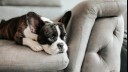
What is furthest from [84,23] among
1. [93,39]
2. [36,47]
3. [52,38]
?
[36,47]

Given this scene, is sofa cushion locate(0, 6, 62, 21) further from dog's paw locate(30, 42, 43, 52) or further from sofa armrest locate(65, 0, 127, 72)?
dog's paw locate(30, 42, 43, 52)

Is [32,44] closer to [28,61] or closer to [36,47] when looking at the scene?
[36,47]

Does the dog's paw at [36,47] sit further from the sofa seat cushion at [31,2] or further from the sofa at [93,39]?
the sofa seat cushion at [31,2]

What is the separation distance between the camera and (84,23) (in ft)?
5.46

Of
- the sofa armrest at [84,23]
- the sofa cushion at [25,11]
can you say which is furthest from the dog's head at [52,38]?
the sofa cushion at [25,11]

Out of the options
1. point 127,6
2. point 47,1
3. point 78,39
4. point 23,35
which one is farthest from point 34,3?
point 127,6

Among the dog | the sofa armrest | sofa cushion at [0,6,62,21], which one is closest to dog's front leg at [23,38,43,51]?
the dog

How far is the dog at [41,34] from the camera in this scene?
4.97ft

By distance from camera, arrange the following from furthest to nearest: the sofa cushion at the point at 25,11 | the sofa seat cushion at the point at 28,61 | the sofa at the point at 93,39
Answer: the sofa cushion at the point at 25,11, the sofa at the point at 93,39, the sofa seat cushion at the point at 28,61

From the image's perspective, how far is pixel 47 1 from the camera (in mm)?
2225

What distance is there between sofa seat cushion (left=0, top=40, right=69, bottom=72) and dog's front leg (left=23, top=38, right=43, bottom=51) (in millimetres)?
31

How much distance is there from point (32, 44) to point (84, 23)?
15.7 inches

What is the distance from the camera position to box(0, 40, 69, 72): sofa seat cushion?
1.43 meters

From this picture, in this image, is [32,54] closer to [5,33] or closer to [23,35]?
[23,35]
